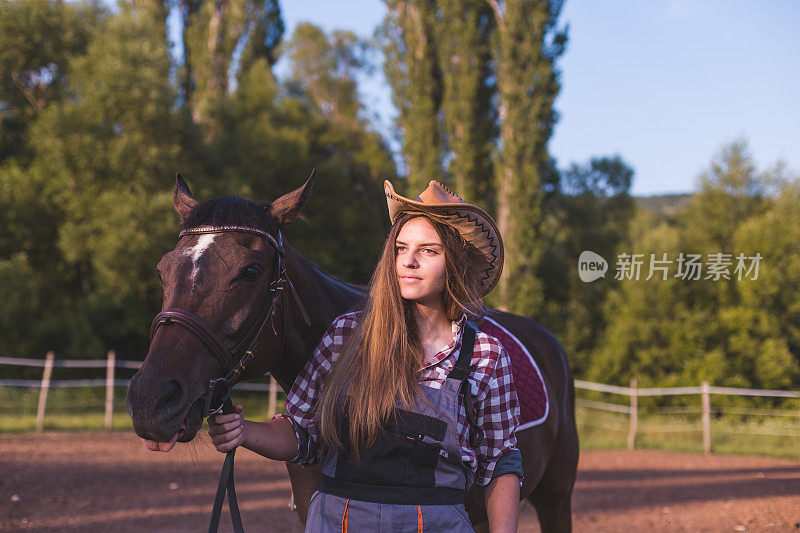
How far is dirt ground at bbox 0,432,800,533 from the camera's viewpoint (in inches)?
220

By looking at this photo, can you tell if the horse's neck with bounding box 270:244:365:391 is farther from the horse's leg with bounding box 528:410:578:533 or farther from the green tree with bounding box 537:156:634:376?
the green tree with bounding box 537:156:634:376

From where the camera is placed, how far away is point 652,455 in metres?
11.0

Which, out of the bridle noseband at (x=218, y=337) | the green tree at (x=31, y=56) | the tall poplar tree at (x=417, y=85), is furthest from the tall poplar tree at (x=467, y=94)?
the bridle noseband at (x=218, y=337)

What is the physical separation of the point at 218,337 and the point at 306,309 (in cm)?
50

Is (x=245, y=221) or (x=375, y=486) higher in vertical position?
(x=245, y=221)

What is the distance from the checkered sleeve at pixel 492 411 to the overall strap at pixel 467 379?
0.01m

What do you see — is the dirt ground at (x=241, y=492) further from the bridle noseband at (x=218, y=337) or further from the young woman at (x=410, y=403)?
the young woman at (x=410, y=403)

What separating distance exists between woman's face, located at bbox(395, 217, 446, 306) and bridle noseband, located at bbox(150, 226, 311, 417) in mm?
382

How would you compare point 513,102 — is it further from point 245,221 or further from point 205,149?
point 245,221

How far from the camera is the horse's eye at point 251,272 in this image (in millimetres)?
1677

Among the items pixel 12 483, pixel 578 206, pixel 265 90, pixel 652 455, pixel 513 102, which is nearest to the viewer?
pixel 12 483

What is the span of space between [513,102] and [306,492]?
1404cm

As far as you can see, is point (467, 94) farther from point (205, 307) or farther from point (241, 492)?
point (205, 307)

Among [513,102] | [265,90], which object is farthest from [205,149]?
[513,102]
